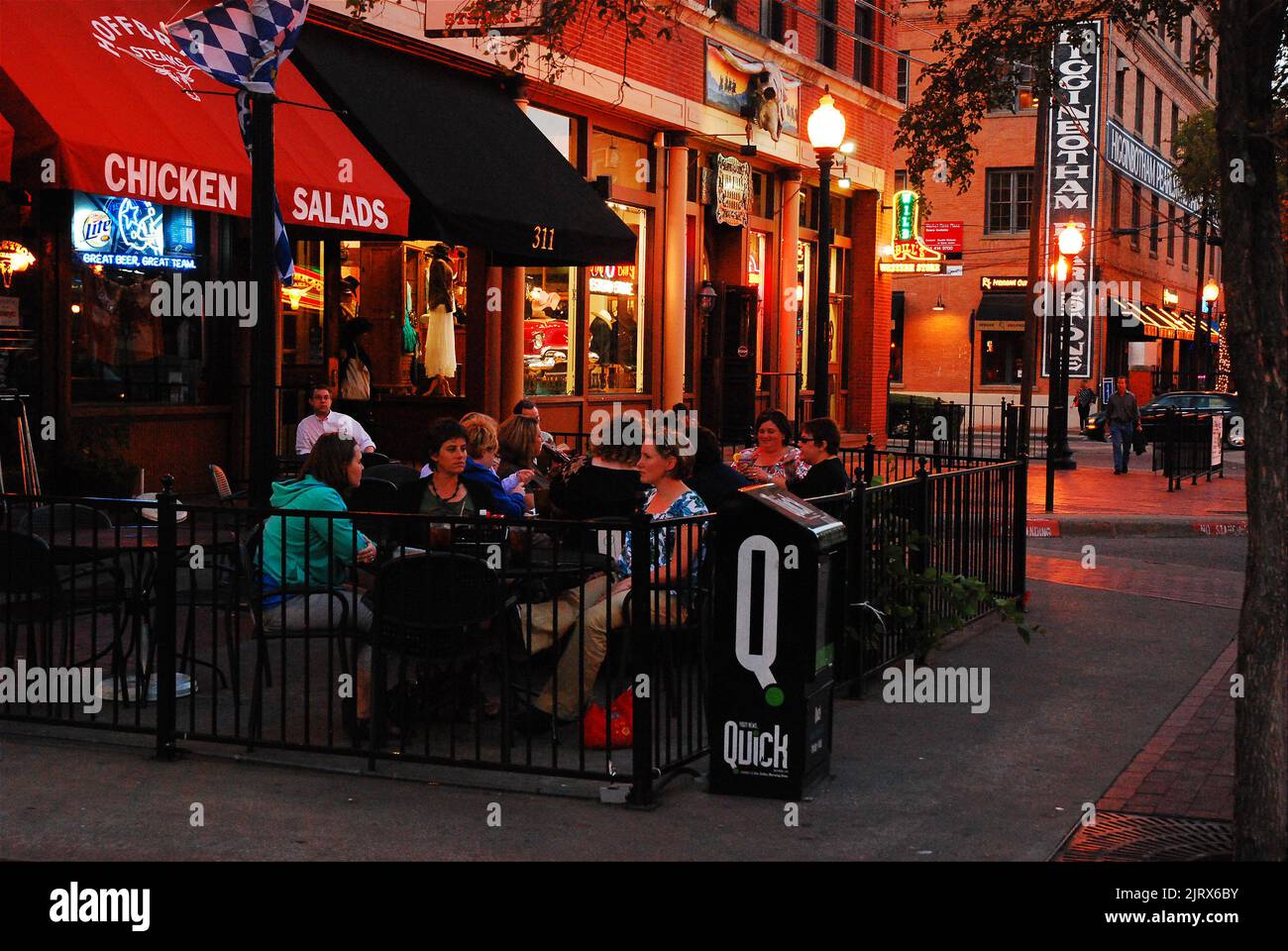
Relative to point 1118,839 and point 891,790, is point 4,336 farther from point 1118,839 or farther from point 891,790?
point 1118,839

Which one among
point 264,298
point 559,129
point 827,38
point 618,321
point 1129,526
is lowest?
point 1129,526

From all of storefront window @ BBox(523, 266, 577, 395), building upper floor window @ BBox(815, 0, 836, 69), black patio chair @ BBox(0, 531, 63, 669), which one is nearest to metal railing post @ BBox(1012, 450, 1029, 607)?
black patio chair @ BBox(0, 531, 63, 669)

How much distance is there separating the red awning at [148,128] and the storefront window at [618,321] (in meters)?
6.21

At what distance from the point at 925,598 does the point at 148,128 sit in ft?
23.5

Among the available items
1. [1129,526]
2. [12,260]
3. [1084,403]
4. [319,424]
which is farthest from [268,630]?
[1084,403]

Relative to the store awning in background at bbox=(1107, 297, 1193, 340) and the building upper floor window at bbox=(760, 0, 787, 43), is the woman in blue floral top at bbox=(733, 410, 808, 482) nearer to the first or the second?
the building upper floor window at bbox=(760, 0, 787, 43)

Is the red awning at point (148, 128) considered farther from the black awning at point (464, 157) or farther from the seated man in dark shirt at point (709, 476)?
the seated man in dark shirt at point (709, 476)

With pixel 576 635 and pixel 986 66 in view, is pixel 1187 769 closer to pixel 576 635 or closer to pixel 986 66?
pixel 576 635

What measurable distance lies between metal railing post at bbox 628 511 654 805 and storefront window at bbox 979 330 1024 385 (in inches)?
1795

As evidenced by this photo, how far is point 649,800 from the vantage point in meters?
6.47

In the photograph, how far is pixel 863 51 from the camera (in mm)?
28172

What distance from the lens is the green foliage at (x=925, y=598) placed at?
30.7ft

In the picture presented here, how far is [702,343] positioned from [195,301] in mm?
10713

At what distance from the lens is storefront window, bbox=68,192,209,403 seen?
43.2ft
